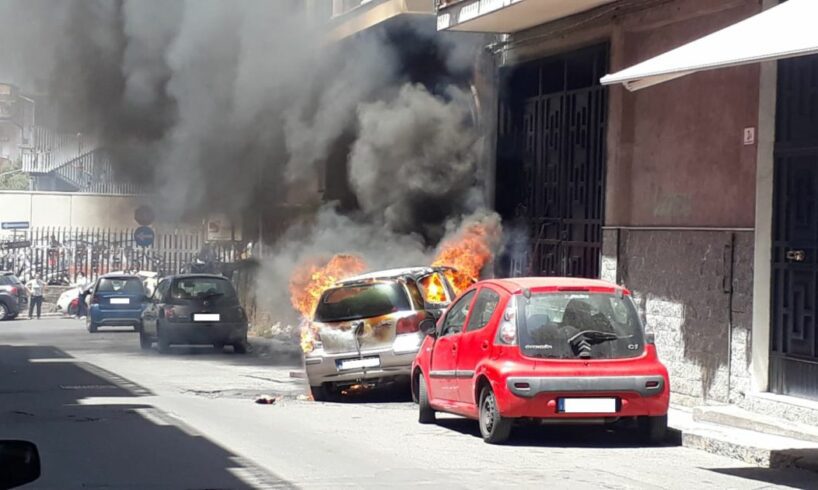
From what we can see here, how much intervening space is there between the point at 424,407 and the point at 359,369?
2.24m

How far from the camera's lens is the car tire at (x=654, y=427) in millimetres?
11555

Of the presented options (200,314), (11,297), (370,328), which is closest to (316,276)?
(200,314)

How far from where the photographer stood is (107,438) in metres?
11.8

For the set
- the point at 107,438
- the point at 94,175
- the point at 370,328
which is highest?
the point at 94,175

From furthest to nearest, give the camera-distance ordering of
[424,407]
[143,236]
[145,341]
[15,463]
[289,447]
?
[143,236], [145,341], [424,407], [289,447], [15,463]

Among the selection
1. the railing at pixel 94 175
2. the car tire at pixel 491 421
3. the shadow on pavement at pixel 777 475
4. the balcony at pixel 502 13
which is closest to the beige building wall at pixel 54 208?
the railing at pixel 94 175

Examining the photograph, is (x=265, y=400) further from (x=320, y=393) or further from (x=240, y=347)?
(x=240, y=347)

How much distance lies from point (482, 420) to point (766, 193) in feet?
13.0

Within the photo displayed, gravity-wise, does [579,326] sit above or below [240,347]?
above

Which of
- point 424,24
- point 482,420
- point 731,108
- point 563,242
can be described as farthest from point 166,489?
point 424,24

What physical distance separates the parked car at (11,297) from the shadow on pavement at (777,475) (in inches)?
1313

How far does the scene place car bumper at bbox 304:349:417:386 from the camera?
1534cm

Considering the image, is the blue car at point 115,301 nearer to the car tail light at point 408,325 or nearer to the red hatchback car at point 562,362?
the car tail light at point 408,325

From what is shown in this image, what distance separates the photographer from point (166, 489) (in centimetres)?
886
